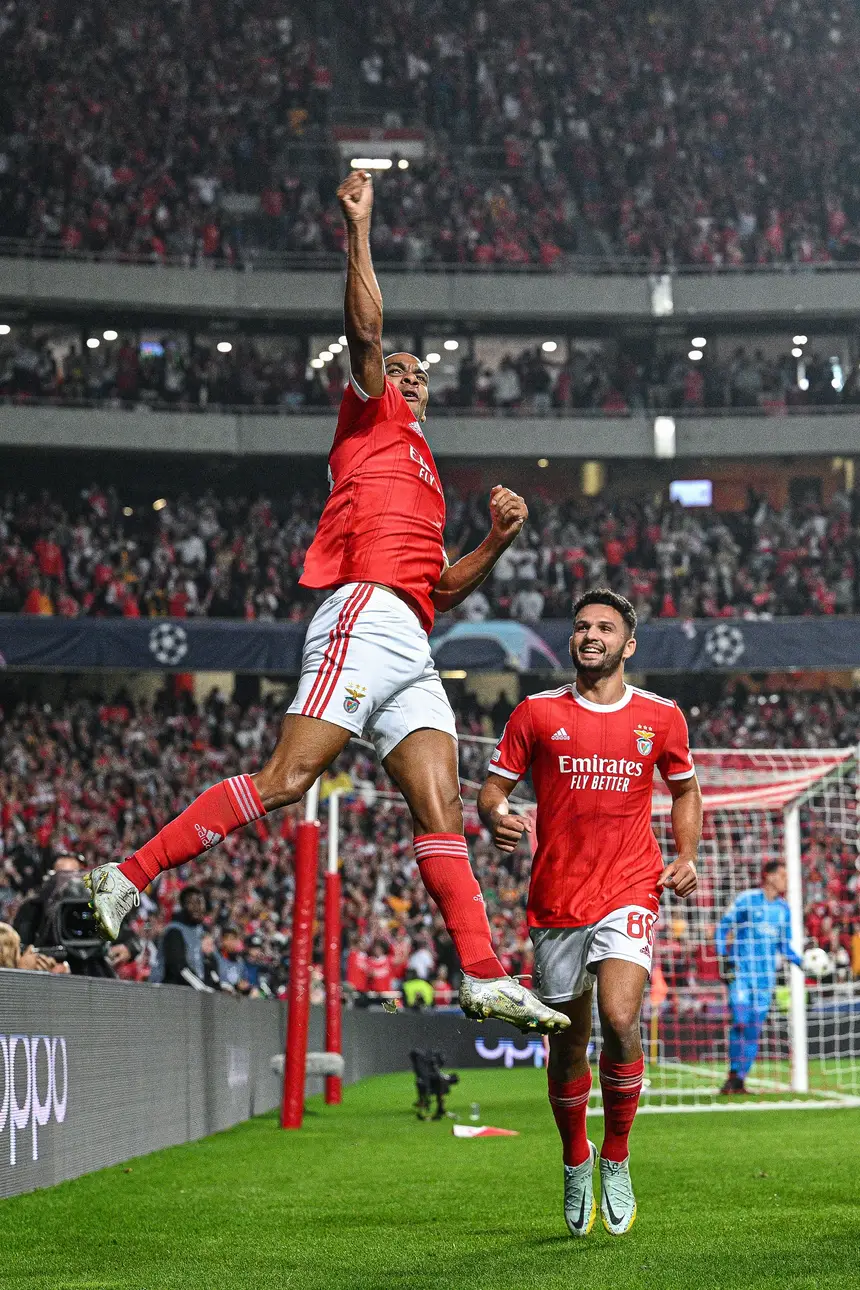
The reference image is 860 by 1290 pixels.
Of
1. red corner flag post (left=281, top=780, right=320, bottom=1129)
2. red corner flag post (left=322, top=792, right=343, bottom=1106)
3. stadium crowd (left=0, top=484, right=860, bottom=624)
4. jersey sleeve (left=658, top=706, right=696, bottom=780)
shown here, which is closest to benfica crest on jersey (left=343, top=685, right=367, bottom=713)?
jersey sleeve (left=658, top=706, right=696, bottom=780)

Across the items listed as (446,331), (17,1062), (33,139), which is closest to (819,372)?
(446,331)

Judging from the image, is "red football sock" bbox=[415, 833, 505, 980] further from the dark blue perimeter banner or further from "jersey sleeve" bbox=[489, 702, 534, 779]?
the dark blue perimeter banner

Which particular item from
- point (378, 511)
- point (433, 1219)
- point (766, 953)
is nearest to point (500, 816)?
point (378, 511)

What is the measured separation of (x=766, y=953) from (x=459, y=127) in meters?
29.2

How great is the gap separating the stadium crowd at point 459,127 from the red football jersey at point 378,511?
31.7 m

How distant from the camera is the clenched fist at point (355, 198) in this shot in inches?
197

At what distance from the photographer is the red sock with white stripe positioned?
4.74m

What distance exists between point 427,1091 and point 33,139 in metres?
27.8

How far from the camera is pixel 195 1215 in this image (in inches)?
279

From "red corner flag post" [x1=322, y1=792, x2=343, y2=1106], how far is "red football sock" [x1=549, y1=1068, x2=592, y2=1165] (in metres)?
9.15

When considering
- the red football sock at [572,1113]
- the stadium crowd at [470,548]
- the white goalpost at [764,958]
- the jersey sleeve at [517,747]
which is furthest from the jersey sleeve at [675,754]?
the stadium crowd at [470,548]

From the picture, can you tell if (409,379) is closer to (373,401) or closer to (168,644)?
(373,401)

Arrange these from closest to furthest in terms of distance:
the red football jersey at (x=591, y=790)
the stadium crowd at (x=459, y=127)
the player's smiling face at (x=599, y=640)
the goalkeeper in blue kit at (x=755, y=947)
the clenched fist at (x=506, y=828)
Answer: the clenched fist at (x=506, y=828), the red football jersey at (x=591, y=790), the player's smiling face at (x=599, y=640), the goalkeeper in blue kit at (x=755, y=947), the stadium crowd at (x=459, y=127)

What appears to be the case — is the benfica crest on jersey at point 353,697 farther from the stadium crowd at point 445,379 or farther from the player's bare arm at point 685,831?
the stadium crowd at point 445,379
